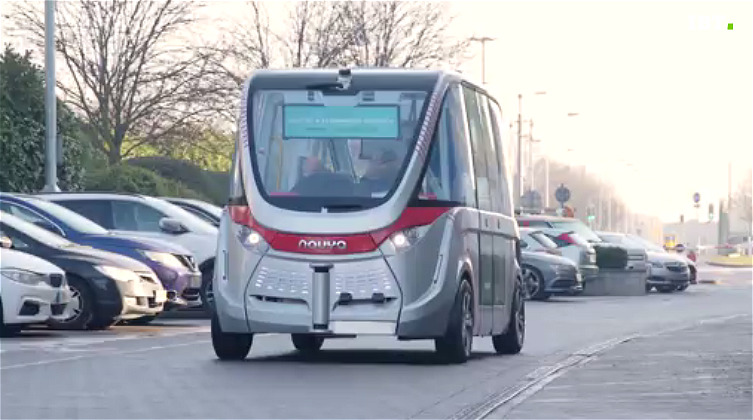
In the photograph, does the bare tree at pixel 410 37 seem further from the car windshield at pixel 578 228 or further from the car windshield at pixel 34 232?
the car windshield at pixel 34 232

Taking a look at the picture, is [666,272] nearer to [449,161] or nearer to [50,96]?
[50,96]

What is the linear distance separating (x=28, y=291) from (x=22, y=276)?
23 cm

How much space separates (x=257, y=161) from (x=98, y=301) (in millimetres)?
5727

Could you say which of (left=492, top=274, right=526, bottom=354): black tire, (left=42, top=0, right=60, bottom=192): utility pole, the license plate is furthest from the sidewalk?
(left=42, top=0, right=60, bottom=192): utility pole

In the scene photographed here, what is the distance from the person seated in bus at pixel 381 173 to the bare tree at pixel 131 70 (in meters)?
40.2

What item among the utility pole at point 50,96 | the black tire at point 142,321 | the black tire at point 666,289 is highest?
the utility pole at point 50,96

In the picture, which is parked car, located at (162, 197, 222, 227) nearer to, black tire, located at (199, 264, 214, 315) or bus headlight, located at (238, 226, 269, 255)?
black tire, located at (199, 264, 214, 315)

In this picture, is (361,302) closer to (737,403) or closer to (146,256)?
(737,403)

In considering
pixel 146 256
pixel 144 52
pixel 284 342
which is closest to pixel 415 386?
pixel 284 342

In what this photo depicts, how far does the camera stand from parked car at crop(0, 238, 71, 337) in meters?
20.7

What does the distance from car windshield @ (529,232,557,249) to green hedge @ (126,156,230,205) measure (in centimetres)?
1530

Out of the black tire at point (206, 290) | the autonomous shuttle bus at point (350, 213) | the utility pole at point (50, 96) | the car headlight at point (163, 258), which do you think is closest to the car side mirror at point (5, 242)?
the car headlight at point (163, 258)

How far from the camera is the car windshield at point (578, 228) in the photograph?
4303cm

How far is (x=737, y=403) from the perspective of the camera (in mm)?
13625
